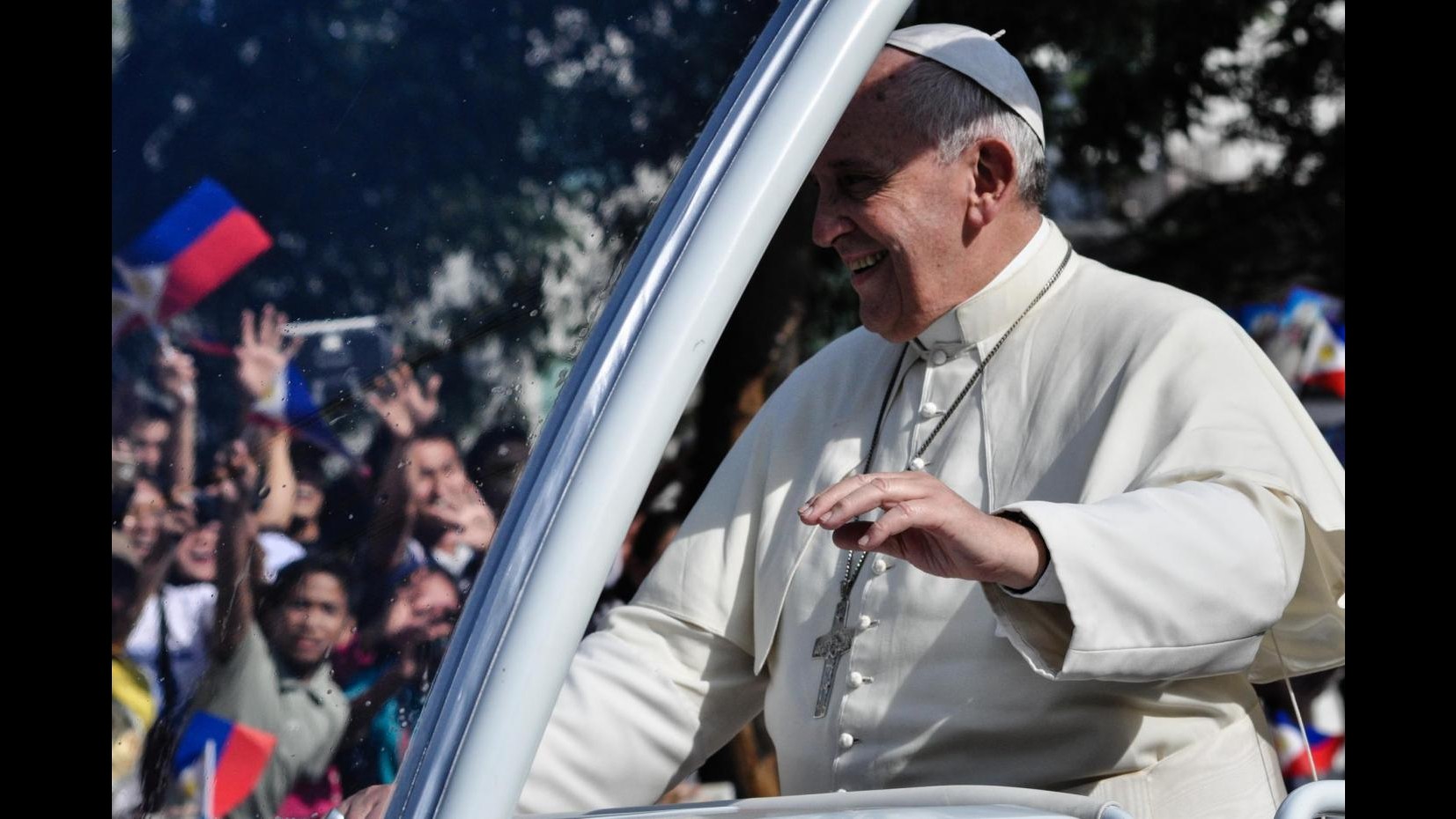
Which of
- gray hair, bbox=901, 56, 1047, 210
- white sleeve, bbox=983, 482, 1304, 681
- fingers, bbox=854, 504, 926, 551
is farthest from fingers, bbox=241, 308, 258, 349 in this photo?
gray hair, bbox=901, 56, 1047, 210

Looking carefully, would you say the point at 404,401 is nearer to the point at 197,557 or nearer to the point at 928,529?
the point at 197,557

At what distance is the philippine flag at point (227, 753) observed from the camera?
4.20 ft

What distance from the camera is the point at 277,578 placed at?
A: 1303mm

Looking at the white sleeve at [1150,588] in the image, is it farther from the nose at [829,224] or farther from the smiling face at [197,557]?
the smiling face at [197,557]

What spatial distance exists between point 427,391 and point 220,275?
183 millimetres

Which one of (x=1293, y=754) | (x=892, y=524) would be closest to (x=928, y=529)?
(x=892, y=524)

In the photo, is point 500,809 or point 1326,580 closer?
point 500,809

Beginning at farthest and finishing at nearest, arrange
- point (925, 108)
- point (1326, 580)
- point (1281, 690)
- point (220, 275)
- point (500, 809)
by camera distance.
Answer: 1. point (1281, 690)
2. point (925, 108)
3. point (1326, 580)
4. point (220, 275)
5. point (500, 809)

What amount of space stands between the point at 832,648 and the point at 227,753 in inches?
50.2

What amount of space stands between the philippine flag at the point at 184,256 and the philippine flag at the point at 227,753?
1.03 ft

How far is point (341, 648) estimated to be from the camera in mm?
1320

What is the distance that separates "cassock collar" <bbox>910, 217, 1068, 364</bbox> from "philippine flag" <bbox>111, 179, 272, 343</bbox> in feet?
4.92
